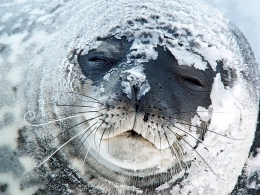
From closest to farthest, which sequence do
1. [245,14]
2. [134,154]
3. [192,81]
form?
[134,154] → [192,81] → [245,14]

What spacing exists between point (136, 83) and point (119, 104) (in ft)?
0.47

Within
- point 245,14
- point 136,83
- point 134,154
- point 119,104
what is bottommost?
point 134,154

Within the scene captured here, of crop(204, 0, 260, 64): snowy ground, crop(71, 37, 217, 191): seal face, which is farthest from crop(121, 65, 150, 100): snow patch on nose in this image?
crop(204, 0, 260, 64): snowy ground

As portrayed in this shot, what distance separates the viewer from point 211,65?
2.85 meters

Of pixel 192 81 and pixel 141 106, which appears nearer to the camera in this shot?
pixel 141 106

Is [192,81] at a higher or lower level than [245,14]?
lower

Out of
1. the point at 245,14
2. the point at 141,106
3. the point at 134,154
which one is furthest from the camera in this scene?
the point at 245,14

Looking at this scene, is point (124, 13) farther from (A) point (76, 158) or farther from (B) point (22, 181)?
(B) point (22, 181)

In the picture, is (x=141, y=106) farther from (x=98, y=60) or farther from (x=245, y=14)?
(x=245, y=14)

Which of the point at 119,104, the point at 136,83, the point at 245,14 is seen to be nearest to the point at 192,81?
the point at 136,83

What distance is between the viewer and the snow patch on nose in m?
2.35

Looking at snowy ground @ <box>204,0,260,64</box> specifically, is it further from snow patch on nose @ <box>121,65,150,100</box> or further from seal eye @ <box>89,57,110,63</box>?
snow patch on nose @ <box>121,65,150,100</box>

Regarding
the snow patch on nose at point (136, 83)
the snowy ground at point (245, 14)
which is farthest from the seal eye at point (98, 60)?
the snowy ground at point (245, 14)

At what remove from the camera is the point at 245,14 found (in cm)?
462
